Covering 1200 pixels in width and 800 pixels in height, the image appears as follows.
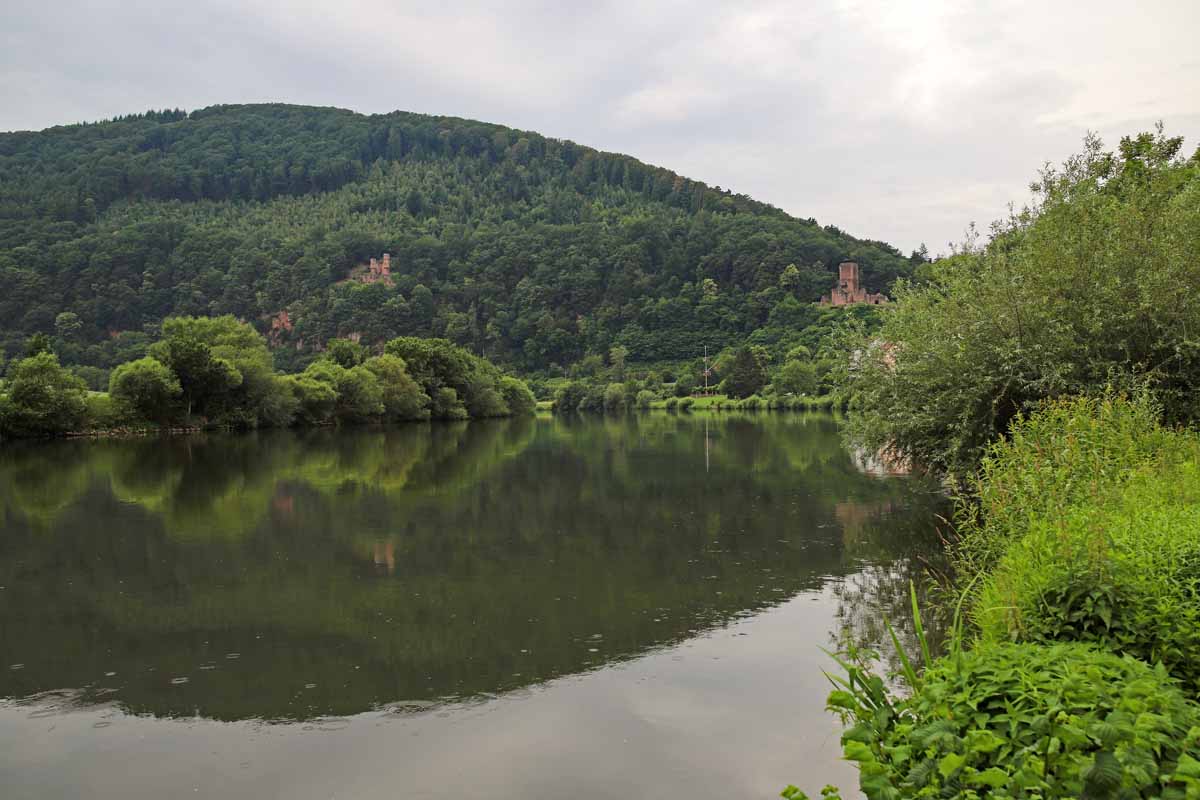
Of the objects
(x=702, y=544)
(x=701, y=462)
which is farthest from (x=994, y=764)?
(x=701, y=462)

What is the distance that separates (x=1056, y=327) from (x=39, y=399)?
183 feet

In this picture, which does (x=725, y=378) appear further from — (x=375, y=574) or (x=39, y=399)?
(x=375, y=574)

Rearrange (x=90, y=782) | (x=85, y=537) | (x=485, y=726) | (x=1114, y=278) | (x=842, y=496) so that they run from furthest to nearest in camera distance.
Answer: (x=842, y=496) → (x=85, y=537) → (x=1114, y=278) → (x=485, y=726) → (x=90, y=782)

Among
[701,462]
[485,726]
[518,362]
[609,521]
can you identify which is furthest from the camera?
[518,362]

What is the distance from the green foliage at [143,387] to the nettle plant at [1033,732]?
2398 inches

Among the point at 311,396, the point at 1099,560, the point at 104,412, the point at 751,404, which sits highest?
the point at 1099,560

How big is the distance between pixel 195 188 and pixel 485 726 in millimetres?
206134

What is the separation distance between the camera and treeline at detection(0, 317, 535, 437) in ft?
183

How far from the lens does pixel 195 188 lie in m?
192

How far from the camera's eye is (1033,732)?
4531 mm

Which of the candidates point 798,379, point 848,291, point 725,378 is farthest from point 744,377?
point 848,291

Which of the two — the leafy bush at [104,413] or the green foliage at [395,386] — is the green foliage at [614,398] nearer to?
the green foliage at [395,386]

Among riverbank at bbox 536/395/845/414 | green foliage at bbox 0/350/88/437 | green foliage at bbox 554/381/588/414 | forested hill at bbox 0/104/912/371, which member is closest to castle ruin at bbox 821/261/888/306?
forested hill at bbox 0/104/912/371

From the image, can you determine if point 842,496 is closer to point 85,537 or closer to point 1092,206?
point 1092,206
